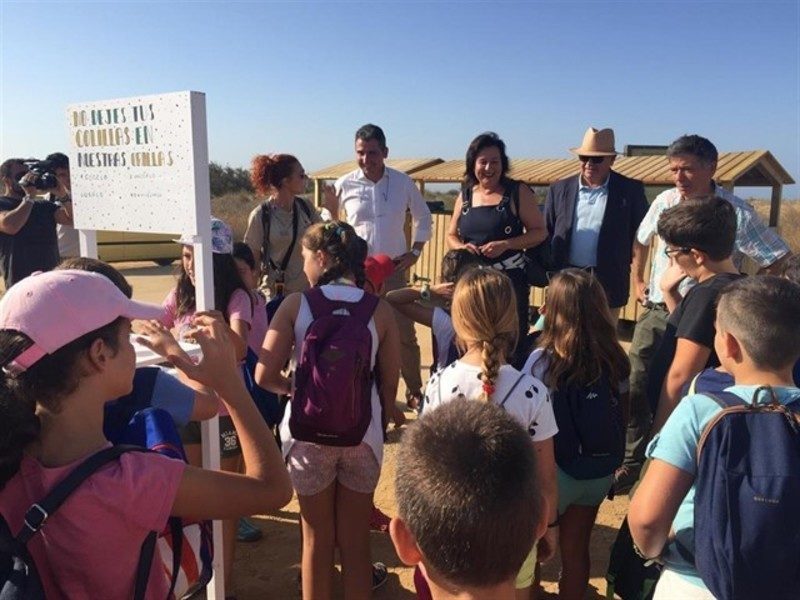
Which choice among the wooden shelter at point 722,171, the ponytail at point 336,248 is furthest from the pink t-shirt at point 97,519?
the wooden shelter at point 722,171

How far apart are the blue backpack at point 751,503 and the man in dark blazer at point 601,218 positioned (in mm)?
2814

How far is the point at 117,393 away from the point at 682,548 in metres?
1.59

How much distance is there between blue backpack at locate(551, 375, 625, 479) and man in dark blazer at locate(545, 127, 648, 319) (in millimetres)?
1861

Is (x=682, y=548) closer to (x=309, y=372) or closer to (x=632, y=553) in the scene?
(x=632, y=553)

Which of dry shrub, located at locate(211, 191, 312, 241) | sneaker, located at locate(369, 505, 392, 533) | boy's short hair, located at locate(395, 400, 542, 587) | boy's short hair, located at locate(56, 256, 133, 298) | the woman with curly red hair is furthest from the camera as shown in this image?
dry shrub, located at locate(211, 191, 312, 241)

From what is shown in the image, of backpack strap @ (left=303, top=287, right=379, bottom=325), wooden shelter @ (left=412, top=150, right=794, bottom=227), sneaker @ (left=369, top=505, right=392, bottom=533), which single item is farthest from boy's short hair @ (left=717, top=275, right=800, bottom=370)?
wooden shelter @ (left=412, top=150, right=794, bottom=227)

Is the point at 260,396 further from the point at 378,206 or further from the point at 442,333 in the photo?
the point at 378,206

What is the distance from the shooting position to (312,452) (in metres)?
2.60

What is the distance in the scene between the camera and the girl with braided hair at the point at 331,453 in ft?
8.58

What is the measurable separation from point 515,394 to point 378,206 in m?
3.14

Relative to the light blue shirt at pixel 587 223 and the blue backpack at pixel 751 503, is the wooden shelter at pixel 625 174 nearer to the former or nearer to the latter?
the light blue shirt at pixel 587 223

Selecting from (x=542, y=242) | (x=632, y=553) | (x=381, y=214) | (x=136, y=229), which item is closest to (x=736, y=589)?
(x=632, y=553)

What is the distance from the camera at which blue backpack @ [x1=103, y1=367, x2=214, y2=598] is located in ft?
5.19

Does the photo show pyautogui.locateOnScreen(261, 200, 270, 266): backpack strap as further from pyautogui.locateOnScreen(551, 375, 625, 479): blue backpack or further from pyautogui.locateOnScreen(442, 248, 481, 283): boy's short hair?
pyautogui.locateOnScreen(551, 375, 625, 479): blue backpack
